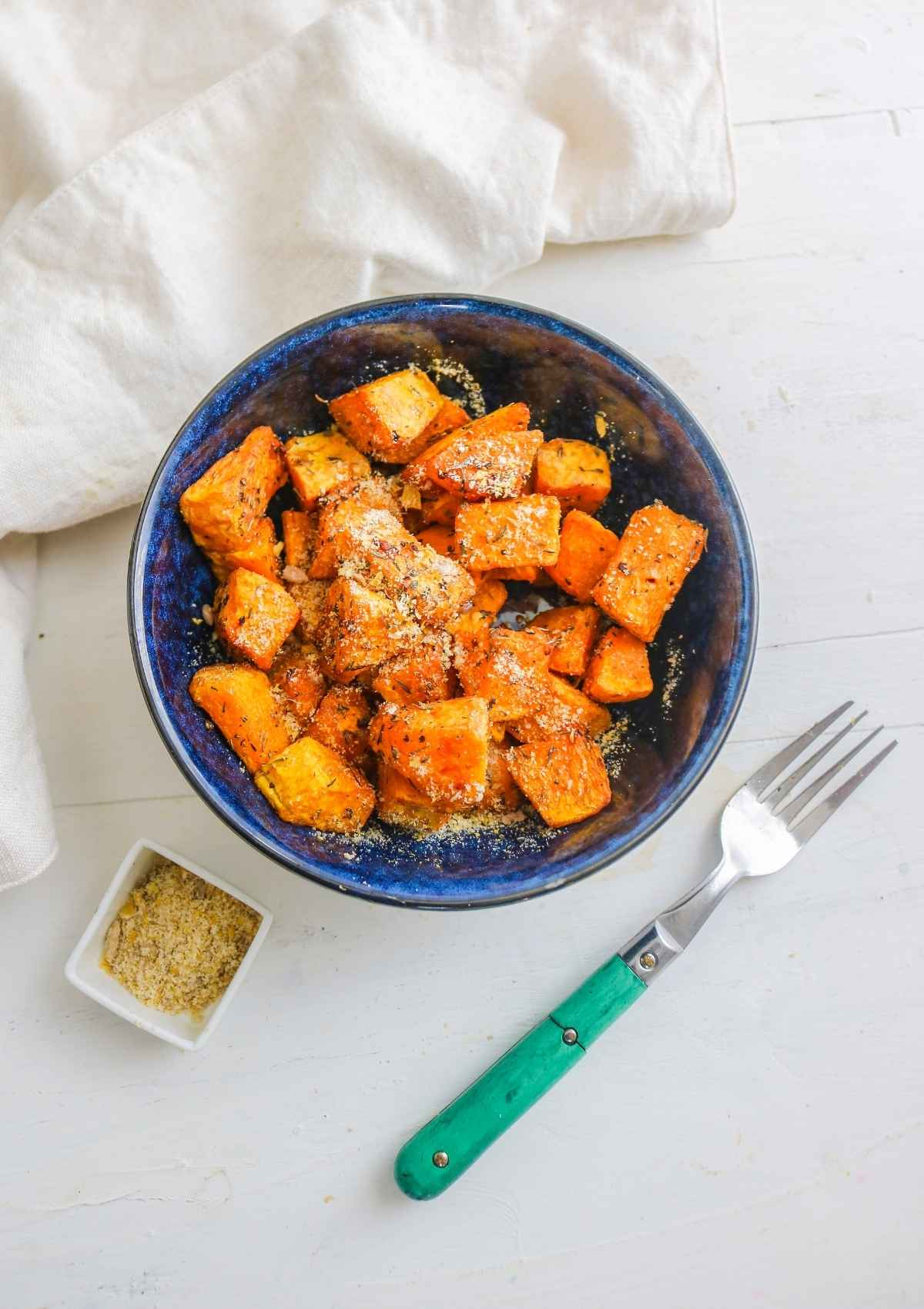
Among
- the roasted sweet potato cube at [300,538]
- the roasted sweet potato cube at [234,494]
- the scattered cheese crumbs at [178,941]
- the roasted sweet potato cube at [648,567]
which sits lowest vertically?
the scattered cheese crumbs at [178,941]

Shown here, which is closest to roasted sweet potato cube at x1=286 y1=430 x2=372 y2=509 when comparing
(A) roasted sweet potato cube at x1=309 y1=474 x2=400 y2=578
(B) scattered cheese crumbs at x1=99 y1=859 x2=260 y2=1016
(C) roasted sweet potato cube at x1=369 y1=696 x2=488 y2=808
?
(A) roasted sweet potato cube at x1=309 y1=474 x2=400 y2=578

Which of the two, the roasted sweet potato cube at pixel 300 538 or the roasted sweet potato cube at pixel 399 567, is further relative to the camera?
the roasted sweet potato cube at pixel 300 538

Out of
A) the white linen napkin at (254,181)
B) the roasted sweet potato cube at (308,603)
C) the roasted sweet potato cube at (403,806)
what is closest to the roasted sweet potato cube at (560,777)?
the roasted sweet potato cube at (403,806)

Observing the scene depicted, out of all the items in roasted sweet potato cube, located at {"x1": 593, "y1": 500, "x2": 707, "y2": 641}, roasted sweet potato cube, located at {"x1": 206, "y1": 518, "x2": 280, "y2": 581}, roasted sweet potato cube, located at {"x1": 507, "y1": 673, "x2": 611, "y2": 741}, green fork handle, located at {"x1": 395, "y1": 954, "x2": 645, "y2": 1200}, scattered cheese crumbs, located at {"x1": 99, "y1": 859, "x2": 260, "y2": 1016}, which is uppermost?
roasted sweet potato cube, located at {"x1": 206, "y1": 518, "x2": 280, "y2": 581}

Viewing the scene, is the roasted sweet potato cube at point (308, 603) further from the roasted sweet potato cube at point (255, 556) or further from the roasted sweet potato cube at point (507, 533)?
the roasted sweet potato cube at point (507, 533)

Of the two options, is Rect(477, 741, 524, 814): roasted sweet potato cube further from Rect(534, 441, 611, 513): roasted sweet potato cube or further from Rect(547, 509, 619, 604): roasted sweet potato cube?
Rect(534, 441, 611, 513): roasted sweet potato cube

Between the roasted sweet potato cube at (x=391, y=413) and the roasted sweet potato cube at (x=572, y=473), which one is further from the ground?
the roasted sweet potato cube at (x=391, y=413)

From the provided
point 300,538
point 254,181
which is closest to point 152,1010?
point 300,538
